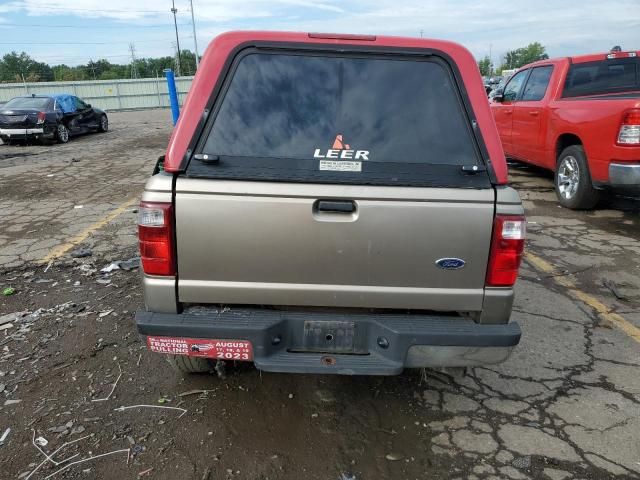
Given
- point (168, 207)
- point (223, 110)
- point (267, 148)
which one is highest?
point (223, 110)

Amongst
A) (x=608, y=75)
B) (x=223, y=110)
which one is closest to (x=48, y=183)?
(x=223, y=110)

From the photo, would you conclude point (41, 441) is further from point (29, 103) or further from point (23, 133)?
point (29, 103)

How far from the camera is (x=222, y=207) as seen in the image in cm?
241

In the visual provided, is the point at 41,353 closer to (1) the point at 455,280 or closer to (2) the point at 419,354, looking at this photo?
(2) the point at 419,354

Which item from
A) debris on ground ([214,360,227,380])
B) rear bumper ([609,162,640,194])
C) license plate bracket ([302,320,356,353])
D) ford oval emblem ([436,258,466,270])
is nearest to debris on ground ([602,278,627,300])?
rear bumper ([609,162,640,194])

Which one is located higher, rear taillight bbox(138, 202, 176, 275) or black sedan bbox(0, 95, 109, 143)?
rear taillight bbox(138, 202, 176, 275)

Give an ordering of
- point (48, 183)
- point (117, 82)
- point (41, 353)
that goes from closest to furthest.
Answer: point (41, 353) < point (48, 183) < point (117, 82)

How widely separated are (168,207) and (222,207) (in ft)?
0.85

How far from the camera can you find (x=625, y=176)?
5.94 meters

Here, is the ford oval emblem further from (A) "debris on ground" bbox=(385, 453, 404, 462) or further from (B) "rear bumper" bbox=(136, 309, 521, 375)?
(A) "debris on ground" bbox=(385, 453, 404, 462)

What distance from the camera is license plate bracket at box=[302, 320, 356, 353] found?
2566 millimetres

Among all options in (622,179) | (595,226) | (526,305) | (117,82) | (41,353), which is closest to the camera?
(41,353)

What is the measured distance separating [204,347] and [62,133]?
15.8 m

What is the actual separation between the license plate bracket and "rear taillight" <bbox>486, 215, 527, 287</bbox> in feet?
2.48
